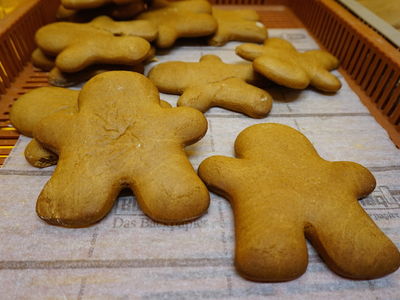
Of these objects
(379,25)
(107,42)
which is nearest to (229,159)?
(107,42)

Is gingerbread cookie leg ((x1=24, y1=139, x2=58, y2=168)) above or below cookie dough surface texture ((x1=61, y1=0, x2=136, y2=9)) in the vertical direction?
below

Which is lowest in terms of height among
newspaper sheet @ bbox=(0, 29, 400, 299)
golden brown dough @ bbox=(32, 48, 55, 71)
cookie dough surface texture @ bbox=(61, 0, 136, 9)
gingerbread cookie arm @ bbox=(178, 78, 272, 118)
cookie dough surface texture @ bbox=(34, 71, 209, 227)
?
newspaper sheet @ bbox=(0, 29, 400, 299)

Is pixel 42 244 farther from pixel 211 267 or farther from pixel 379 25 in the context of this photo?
pixel 379 25

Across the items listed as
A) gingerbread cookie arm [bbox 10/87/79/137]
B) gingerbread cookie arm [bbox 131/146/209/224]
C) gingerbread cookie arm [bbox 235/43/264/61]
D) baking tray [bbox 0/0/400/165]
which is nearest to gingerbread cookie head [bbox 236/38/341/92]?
gingerbread cookie arm [bbox 235/43/264/61]

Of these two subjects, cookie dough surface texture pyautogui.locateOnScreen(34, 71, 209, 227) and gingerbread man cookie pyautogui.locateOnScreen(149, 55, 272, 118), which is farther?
gingerbread man cookie pyautogui.locateOnScreen(149, 55, 272, 118)

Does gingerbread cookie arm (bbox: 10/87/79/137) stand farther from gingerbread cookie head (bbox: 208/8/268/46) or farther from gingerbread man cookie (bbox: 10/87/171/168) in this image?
gingerbread cookie head (bbox: 208/8/268/46)

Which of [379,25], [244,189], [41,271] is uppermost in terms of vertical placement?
[379,25]
